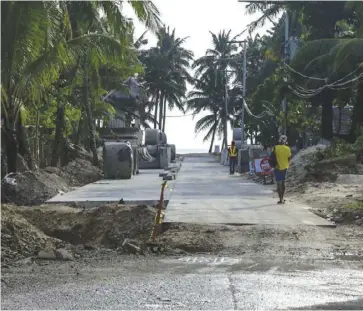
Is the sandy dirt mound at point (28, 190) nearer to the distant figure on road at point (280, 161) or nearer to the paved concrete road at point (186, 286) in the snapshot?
the distant figure on road at point (280, 161)

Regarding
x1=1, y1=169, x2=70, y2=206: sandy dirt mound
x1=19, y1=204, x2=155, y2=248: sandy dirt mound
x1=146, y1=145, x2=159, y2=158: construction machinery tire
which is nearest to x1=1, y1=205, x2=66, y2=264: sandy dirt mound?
x1=19, y1=204, x2=155, y2=248: sandy dirt mound

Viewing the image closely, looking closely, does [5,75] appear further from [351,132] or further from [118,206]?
[351,132]

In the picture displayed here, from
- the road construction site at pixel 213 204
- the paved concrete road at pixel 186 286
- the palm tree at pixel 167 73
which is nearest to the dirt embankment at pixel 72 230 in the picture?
the road construction site at pixel 213 204

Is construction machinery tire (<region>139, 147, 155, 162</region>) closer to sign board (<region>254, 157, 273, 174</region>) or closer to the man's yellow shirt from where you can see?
sign board (<region>254, 157, 273, 174</region>)

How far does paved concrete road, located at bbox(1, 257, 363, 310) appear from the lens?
7359 mm

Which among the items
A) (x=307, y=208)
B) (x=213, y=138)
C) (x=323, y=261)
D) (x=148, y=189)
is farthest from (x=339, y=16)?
(x=213, y=138)

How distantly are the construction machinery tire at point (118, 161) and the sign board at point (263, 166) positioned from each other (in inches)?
204

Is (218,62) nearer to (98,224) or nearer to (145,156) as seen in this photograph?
(145,156)

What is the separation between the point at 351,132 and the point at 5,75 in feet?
79.2

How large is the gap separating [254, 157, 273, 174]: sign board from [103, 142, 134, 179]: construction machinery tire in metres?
5.19

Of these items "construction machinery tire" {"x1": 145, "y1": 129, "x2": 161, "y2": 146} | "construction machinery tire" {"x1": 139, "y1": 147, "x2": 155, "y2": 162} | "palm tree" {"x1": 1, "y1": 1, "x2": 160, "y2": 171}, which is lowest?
"construction machinery tire" {"x1": 139, "y1": 147, "x2": 155, "y2": 162}

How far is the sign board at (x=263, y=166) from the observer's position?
1069 inches

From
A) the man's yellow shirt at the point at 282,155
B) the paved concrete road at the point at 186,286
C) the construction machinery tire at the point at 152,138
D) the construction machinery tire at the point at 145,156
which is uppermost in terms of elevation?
the man's yellow shirt at the point at 282,155

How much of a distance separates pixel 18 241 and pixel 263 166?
1739 cm
